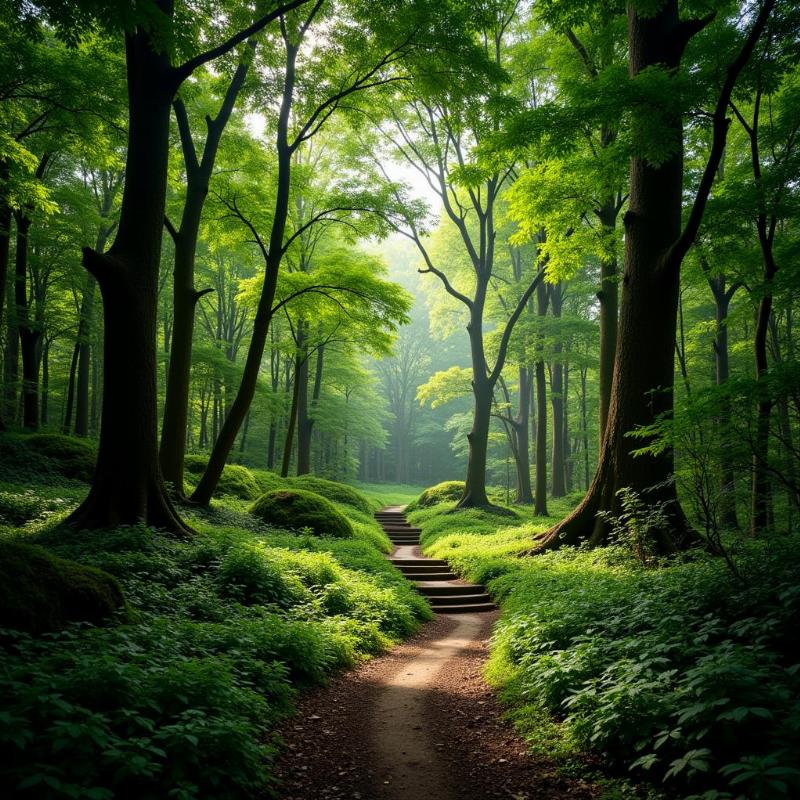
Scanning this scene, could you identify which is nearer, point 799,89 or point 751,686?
point 751,686

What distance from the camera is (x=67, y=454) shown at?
38.0 ft

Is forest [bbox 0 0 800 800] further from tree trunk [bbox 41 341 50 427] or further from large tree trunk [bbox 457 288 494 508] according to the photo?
tree trunk [bbox 41 341 50 427]

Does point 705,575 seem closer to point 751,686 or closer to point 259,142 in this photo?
point 751,686

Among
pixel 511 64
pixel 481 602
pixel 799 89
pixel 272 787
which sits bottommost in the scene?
pixel 481 602

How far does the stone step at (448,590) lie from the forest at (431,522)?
0.10 meters

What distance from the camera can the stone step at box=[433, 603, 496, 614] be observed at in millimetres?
8867

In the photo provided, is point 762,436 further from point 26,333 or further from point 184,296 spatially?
point 26,333

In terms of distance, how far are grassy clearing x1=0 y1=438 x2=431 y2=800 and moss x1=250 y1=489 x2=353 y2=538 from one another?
287 centimetres

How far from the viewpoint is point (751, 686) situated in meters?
2.78

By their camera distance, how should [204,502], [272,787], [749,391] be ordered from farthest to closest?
[204,502], [749,391], [272,787]

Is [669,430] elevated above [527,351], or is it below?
below

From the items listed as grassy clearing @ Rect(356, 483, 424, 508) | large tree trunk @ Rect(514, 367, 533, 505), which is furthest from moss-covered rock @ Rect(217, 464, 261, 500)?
grassy clearing @ Rect(356, 483, 424, 508)

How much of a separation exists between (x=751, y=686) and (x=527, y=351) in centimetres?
1524

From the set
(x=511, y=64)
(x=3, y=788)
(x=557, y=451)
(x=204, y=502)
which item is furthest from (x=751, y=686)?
(x=557, y=451)
